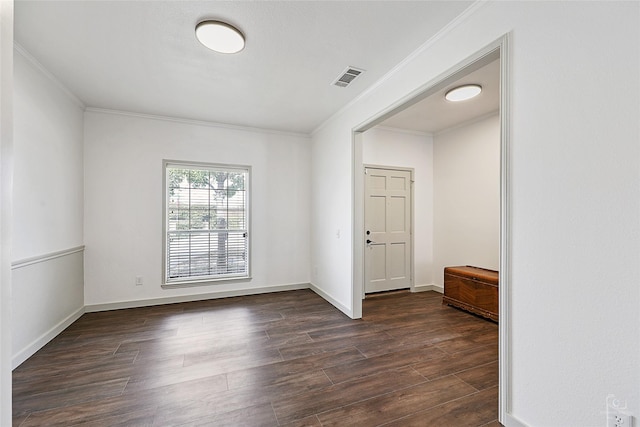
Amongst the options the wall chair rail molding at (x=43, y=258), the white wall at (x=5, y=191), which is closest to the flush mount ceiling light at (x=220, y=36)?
the white wall at (x=5, y=191)

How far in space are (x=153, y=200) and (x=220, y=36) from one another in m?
2.78

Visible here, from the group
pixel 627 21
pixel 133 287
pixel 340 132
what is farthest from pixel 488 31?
pixel 133 287

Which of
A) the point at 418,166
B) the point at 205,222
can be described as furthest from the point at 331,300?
the point at 418,166

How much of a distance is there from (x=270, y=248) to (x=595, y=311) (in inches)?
159

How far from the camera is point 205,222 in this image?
441 centimetres

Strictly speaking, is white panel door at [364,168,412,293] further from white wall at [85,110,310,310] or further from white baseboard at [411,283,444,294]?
white wall at [85,110,310,310]

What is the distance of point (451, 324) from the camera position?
3338mm

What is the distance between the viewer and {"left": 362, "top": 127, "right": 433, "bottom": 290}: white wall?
463cm

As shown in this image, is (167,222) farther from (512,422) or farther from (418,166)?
(512,422)

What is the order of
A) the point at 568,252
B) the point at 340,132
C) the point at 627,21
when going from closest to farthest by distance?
the point at 627,21 → the point at 568,252 → the point at 340,132

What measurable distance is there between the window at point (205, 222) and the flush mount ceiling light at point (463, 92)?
10.4 feet

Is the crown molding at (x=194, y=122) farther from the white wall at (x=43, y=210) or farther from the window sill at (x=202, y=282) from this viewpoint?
the window sill at (x=202, y=282)

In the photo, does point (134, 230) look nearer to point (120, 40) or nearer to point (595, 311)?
point (120, 40)

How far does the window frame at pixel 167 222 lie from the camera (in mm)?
4117
